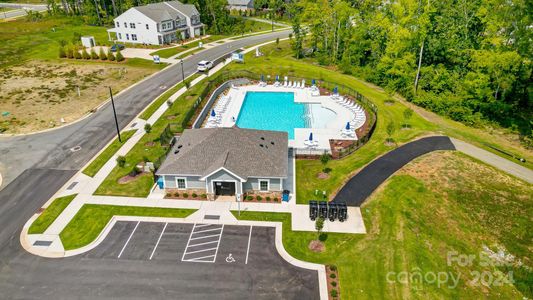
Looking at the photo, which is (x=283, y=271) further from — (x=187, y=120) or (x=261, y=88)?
(x=261, y=88)

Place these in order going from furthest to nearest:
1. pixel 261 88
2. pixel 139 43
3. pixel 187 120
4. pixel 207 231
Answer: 1. pixel 139 43
2. pixel 261 88
3. pixel 187 120
4. pixel 207 231

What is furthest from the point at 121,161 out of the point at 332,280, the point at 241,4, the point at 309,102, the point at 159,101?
the point at 241,4

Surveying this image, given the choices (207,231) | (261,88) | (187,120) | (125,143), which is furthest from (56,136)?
(261,88)

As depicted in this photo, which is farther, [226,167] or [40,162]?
[40,162]

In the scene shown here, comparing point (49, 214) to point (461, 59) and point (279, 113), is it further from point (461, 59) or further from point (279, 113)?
point (461, 59)

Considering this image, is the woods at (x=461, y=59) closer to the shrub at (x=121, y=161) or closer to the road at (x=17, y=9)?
the shrub at (x=121, y=161)
